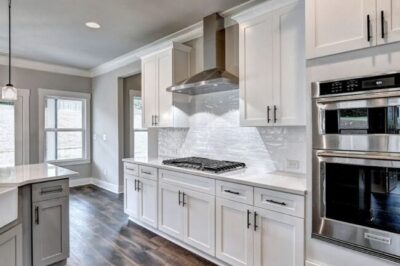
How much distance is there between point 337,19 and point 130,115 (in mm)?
4771

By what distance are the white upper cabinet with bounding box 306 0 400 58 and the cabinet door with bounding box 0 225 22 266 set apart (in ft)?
Answer: 8.58

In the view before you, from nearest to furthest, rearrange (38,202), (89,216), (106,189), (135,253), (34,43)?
(38,202), (135,253), (89,216), (34,43), (106,189)

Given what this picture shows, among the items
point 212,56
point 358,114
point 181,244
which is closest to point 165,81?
point 212,56

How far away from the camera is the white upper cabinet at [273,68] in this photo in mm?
2268

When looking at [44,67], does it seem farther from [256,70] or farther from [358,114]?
[358,114]

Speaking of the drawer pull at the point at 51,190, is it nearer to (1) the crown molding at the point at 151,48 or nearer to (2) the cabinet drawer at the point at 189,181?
(2) the cabinet drawer at the point at 189,181

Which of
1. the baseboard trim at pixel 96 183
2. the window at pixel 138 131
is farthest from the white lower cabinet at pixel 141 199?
the window at pixel 138 131

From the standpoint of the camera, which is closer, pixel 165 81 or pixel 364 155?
pixel 364 155

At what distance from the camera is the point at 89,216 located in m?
3.96

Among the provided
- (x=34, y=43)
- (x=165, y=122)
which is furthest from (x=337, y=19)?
(x=34, y=43)

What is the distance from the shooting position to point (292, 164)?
2.60 metres

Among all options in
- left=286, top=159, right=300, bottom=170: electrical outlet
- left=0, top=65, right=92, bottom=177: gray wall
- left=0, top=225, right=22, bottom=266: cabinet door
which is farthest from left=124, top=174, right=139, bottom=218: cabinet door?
left=0, top=65, right=92, bottom=177: gray wall

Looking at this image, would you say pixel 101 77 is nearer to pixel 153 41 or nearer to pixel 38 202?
pixel 153 41

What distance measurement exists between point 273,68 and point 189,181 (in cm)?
149
